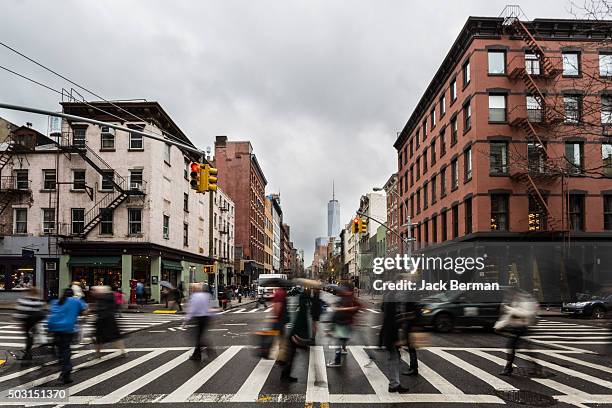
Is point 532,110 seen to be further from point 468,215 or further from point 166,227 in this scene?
point 166,227

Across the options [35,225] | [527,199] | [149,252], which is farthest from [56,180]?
[527,199]

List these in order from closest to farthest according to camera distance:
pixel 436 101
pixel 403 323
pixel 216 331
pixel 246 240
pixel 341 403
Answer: pixel 341 403 < pixel 403 323 < pixel 216 331 < pixel 436 101 < pixel 246 240

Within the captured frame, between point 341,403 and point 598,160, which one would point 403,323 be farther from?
point 598,160

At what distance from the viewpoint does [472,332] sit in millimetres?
18875

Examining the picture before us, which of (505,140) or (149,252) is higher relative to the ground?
(505,140)

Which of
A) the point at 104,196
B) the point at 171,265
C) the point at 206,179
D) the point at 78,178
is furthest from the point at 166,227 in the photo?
the point at 206,179

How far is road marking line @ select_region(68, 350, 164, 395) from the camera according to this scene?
29.6 feet

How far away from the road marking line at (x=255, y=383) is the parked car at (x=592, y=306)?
2055cm

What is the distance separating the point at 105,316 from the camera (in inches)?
454

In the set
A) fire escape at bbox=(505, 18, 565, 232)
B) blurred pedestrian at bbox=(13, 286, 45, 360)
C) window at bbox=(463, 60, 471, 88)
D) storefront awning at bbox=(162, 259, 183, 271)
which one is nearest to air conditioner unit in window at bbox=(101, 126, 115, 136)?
storefront awning at bbox=(162, 259, 183, 271)

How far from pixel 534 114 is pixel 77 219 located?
1221 inches

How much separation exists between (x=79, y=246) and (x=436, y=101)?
98.1 ft

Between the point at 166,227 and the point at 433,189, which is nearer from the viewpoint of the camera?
the point at 166,227

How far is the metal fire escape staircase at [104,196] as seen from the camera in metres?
33.5
